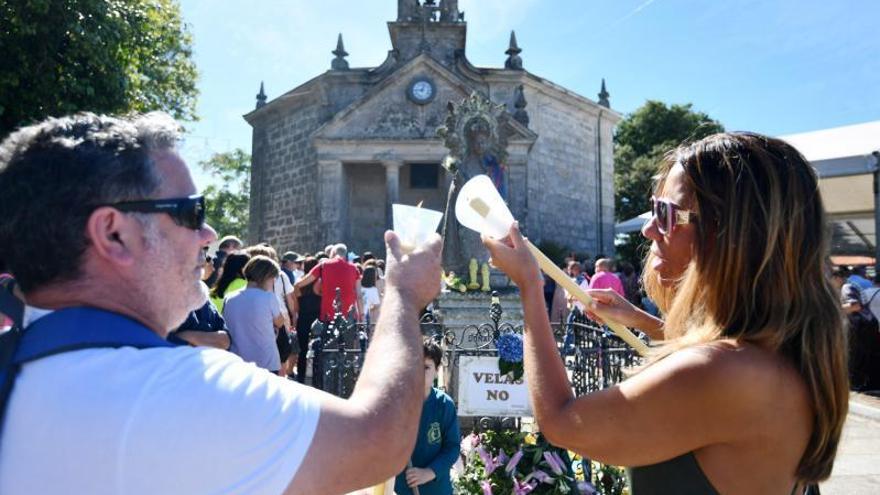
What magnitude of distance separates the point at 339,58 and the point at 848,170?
19.4 metres

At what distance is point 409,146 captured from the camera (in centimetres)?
2259

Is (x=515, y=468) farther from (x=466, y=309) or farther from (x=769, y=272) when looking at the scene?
(x=466, y=309)

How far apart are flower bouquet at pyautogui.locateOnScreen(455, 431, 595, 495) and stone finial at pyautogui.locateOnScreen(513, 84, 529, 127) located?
65.0 ft

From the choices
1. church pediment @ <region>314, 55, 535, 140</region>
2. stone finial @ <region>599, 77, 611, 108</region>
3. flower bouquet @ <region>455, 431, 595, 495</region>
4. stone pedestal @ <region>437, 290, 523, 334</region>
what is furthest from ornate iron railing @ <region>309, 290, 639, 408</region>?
stone finial @ <region>599, 77, 611, 108</region>

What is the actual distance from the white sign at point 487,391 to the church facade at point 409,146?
17.0 meters

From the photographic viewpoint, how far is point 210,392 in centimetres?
114

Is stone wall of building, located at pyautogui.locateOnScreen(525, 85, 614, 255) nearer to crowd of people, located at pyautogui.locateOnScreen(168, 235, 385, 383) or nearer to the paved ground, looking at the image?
crowd of people, located at pyautogui.locateOnScreen(168, 235, 385, 383)

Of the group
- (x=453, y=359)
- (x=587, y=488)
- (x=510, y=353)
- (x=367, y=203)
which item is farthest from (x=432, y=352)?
(x=367, y=203)

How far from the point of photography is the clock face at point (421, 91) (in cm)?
2292

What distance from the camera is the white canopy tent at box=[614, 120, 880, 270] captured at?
35.4 feet

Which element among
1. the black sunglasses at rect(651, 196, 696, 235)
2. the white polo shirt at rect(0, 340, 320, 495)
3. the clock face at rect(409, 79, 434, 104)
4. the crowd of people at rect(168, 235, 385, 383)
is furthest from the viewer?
the clock face at rect(409, 79, 434, 104)

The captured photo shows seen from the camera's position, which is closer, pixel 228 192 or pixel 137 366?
pixel 137 366

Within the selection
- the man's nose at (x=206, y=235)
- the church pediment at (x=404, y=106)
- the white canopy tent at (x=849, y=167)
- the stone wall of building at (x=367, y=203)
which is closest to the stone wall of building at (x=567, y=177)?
the church pediment at (x=404, y=106)

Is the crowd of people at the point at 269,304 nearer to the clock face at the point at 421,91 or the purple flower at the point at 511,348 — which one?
the purple flower at the point at 511,348
